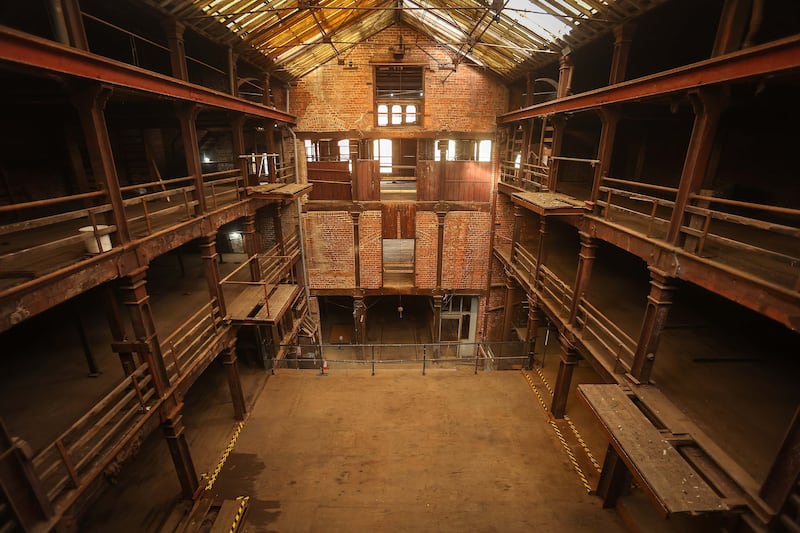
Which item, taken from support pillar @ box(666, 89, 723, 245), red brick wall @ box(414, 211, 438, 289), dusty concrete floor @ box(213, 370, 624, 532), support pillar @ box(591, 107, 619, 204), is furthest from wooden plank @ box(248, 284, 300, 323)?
support pillar @ box(666, 89, 723, 245)

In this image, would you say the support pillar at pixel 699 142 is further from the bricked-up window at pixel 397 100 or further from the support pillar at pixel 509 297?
the bricked-up window at pixel 397 100

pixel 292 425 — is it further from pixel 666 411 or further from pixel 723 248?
pixel 723 248

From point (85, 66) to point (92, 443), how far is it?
5.20m

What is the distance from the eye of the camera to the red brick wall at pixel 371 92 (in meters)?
14.0

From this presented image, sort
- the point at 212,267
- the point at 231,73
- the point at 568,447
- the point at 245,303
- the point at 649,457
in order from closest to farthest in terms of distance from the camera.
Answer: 1. the point at 649,457
2. the point at 212,267
3. the point at 568,447
4. the point at 231,73
5. the point at 245,303

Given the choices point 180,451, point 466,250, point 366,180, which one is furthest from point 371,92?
point 180,451

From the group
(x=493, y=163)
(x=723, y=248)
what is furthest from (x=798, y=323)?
(x=493, y=163)

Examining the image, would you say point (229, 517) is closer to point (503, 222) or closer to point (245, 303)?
point (245, 303)

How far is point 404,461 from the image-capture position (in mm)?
8773

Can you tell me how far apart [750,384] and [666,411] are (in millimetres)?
2403

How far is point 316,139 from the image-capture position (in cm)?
1464

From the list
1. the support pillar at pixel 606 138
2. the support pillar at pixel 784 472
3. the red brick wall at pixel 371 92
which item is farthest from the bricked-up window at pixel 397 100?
the support pillar at pixel 784 472

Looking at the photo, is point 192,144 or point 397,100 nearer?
point 192,144

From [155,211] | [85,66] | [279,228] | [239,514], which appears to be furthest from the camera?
[279,228]
